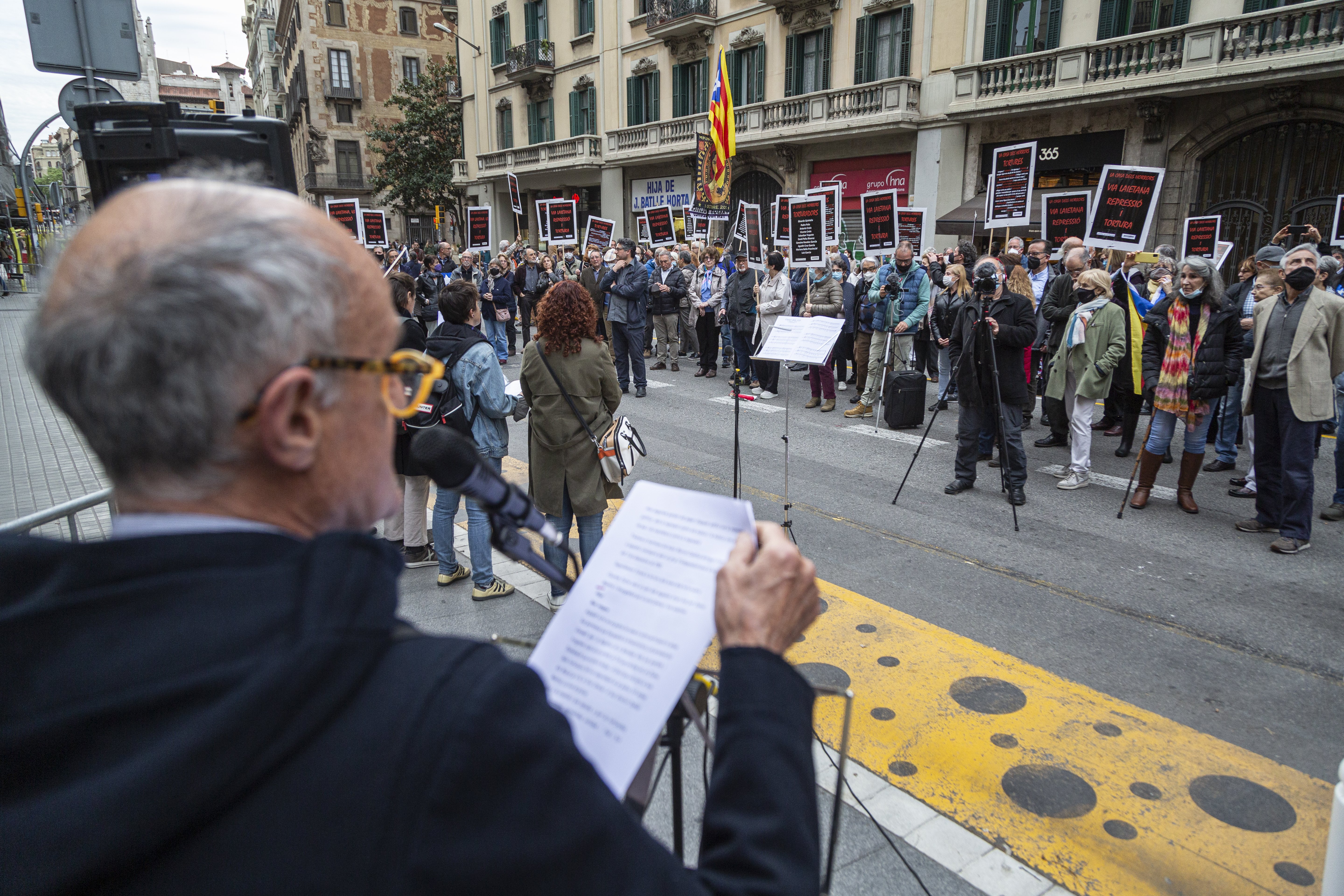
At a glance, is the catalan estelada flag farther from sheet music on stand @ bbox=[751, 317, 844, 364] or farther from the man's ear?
the man's ear

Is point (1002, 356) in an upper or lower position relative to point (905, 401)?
upper

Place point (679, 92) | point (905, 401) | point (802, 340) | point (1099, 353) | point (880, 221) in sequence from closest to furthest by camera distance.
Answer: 1. point (802, 340)
2. point (1099, 353)
3. point (905, 401)
4. point (880, 221)
5. point (679, 92)

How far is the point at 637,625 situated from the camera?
1.27 metres

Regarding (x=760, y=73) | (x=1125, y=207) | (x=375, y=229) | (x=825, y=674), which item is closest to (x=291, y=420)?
(x=825, y=674)

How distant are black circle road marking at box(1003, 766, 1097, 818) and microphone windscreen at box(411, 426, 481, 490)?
270cm

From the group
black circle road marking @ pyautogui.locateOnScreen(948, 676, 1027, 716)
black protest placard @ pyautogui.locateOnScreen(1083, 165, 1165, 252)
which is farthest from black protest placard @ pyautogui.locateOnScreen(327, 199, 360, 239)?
black circle road marking @ pyautogui.locateOnScreen(948, 676, 1027, 716)

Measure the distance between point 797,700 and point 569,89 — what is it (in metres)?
35.2

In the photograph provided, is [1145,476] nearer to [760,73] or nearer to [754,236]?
[754,236]

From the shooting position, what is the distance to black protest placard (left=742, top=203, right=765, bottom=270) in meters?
17.3

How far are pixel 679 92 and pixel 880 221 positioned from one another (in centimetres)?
1851

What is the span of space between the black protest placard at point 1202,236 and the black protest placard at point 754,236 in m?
6.14

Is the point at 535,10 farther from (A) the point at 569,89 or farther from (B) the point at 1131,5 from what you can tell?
(B) the point at 1131,5

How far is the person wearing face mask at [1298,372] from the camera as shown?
5.87 m

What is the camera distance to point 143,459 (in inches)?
34.7
